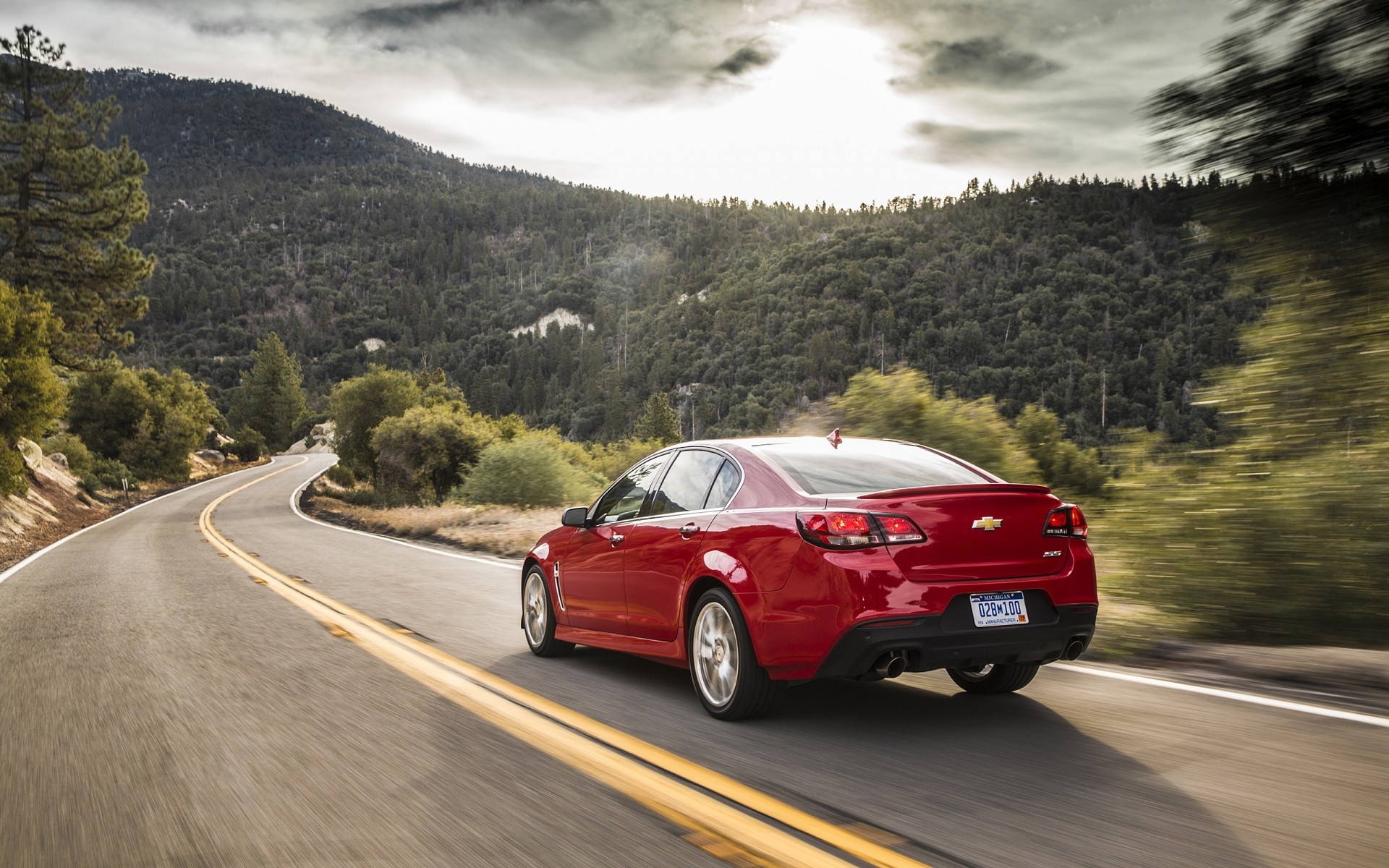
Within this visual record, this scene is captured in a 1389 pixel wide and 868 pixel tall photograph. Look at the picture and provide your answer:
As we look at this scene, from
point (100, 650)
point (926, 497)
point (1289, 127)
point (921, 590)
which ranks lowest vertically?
point (100, 650)

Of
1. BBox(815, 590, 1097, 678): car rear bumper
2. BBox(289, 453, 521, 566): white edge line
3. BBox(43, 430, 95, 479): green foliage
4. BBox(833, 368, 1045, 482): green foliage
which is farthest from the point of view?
BBox(43, 430, 95, 479): green foliage

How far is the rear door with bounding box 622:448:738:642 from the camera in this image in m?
5.64

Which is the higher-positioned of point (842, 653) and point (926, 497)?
point (926, 497)

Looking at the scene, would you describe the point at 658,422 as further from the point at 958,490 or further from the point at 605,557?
the point at 958,490

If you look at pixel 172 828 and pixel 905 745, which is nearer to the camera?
pixel 172 828

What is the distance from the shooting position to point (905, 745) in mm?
4660

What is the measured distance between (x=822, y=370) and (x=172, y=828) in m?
142

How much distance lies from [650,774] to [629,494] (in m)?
2.64

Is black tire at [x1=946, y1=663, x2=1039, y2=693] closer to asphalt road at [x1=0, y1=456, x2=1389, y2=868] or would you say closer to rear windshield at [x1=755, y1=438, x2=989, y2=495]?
asphalt road at [x1=0, y1=456, x2=1389, y2=868]

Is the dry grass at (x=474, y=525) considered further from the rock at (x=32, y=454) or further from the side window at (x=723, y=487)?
the rock at (x=32, y=454)

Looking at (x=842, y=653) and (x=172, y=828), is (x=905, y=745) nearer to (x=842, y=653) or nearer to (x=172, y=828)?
(x=842, y=653)

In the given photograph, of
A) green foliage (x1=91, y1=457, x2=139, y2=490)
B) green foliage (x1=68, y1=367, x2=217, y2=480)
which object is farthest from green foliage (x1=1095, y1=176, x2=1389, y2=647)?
green foliage (x1=68, y1=367, x2=217, y2=480)

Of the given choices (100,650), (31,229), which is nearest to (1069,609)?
(100,650)

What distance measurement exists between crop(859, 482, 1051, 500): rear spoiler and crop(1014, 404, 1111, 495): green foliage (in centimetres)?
1138
